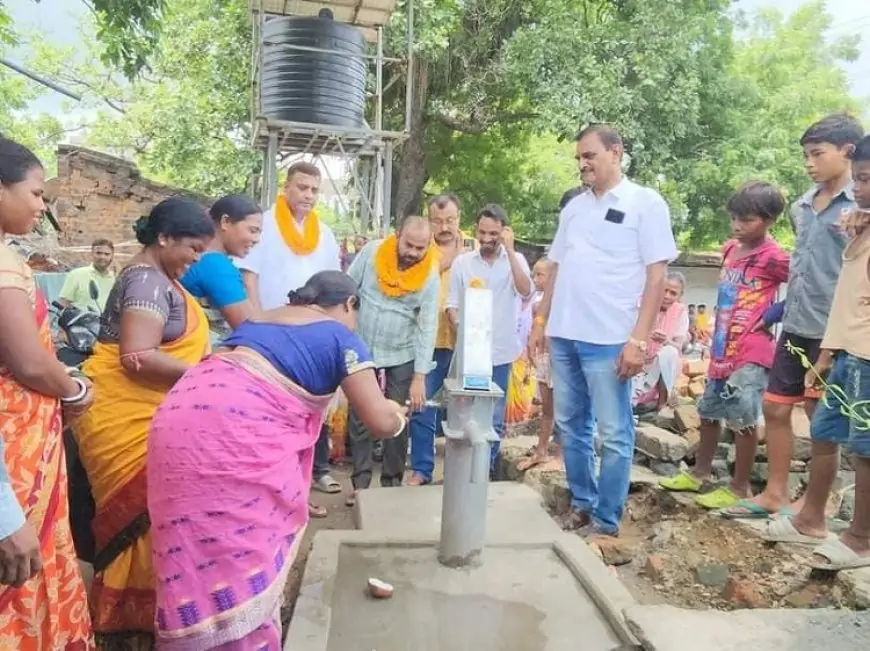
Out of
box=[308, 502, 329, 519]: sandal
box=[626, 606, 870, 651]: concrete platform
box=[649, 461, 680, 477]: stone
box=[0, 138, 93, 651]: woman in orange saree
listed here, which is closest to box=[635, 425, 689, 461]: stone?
box=[649, 461, 680, 477]: stone

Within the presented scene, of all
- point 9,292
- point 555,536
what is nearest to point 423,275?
point 555,536

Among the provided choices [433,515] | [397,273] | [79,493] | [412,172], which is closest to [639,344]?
[433,515]

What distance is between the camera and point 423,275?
4.02 m

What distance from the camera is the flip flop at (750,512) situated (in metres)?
3.61

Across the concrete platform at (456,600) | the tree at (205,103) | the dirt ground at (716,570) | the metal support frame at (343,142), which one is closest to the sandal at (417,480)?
the concrete platform at (456,600)

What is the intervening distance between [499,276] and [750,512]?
6.38 ft

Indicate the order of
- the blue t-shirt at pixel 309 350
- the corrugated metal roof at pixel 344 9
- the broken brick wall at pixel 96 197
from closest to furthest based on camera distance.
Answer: the blue t-shirt at pixel 309 350 < the corrugated metal roof at pixel 344 9 < the broken brick wall at pixel 96 197

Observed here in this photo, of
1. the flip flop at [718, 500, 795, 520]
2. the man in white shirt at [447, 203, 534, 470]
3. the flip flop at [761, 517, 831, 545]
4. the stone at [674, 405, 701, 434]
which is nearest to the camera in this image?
the flip flop at [761, 517, 831, 545]

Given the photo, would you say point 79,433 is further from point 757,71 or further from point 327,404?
point 757,71

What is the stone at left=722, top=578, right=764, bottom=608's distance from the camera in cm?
304

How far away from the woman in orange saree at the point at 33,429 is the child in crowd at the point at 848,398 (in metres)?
2.58

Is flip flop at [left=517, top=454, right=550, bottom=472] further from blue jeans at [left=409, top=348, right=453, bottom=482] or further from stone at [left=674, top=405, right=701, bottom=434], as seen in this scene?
stone at [left=674, top=405, right=701, bottom=434]

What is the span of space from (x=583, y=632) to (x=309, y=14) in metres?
9.32

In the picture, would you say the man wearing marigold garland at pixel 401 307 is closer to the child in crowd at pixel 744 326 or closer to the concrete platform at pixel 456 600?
the concrete platform at pixel 456 600
